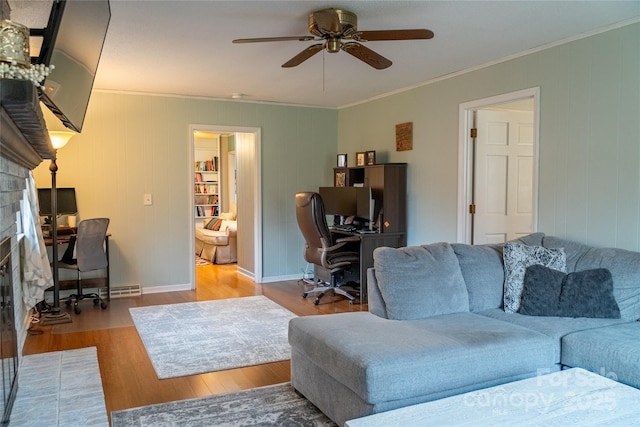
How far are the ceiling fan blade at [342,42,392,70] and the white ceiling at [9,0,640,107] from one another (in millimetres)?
192

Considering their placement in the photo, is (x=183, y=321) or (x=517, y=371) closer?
(x=517, y=371)

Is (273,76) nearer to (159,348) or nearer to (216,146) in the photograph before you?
(159,348)

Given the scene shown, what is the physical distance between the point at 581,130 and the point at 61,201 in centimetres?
500

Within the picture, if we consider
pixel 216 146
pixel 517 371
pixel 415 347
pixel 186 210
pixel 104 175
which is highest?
pixel 216 146

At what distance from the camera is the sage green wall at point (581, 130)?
338 centimetres

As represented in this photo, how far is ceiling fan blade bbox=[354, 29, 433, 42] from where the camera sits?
290 centimetres

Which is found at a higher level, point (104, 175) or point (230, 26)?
point (230, 26)

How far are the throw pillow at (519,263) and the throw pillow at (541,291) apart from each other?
0.13 ft

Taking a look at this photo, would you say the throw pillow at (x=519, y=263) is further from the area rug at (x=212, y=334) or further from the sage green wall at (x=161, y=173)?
the sage green wall at (x=161, y=173)

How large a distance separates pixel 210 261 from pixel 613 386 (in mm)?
6884

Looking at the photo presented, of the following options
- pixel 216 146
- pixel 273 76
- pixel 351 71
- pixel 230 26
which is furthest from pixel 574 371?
pixel 216 146

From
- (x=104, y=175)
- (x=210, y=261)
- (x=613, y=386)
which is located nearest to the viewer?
(x=613, y=386)

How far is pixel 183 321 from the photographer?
184 inches

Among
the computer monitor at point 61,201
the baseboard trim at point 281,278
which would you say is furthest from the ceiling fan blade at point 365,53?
the baseboard trim at point 281,278
